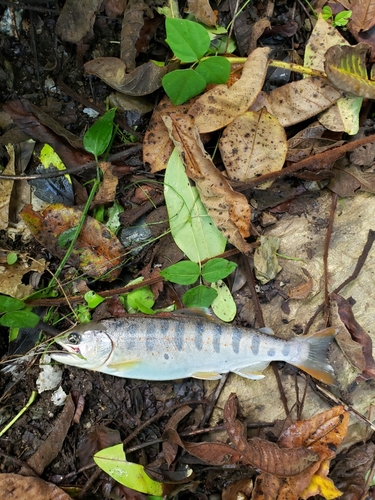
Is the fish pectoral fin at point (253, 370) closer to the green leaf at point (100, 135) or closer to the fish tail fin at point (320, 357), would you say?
the fish tail fin at point (320, 357)

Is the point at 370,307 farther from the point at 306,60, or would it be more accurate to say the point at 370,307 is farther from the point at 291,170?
the point at 306,60

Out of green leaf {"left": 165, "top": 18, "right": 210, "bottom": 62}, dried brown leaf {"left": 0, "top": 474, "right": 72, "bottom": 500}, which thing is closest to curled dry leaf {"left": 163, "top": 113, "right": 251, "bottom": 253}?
green leaf {"left": 165, "top": 18, "right": 210, "bottom": 62}

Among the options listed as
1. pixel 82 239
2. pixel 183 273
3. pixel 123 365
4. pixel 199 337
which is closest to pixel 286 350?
pixel 199 337

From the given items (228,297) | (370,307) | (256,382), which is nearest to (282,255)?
(228,297)

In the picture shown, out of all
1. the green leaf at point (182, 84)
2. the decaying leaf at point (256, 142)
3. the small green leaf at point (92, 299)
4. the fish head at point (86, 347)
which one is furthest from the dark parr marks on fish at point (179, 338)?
the green leaf at point (182, 84)

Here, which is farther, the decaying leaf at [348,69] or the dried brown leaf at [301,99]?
the dried brown leaf at [301,99]

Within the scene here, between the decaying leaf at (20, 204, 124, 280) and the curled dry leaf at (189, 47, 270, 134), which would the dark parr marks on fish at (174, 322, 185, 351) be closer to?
the decaying leaf at (20, 204, 124, 280)
